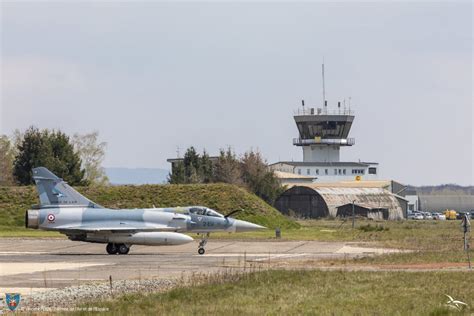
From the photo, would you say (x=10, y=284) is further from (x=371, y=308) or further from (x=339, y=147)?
(x=339, y=147)

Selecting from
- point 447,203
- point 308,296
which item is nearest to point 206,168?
point 447,203

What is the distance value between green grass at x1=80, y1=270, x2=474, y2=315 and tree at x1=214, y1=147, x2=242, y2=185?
73.3 m

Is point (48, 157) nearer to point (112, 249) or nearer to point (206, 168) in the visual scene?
point (206, 168)

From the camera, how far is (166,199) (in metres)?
62.5

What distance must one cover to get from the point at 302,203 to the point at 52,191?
6262cm

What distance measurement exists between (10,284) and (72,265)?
682 cm

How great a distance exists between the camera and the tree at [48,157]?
8144 cm

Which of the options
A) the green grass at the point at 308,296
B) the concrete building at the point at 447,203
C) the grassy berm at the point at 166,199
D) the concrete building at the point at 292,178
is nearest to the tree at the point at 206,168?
the concrete building at the point at 292,178

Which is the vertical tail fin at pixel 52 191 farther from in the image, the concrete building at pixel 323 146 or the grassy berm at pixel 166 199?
the concrete building at pixel 323 146

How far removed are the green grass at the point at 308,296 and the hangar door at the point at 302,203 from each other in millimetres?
72183

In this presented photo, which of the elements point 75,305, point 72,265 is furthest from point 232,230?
point 75,305

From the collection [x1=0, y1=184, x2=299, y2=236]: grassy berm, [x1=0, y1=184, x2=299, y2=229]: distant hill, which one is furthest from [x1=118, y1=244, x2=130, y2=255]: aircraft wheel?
[x1=0, y1=184, x2=299, y2=229]: distant hill

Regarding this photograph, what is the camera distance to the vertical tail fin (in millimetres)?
37969

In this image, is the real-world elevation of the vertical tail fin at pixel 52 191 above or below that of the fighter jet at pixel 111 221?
above
